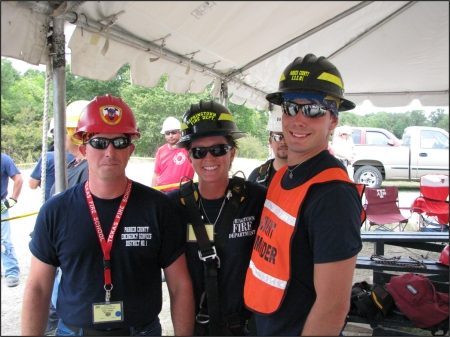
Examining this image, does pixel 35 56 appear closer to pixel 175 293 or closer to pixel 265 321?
pixel 175 293

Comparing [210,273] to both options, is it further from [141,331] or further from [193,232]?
[141,331]

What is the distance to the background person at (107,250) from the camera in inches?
65.1

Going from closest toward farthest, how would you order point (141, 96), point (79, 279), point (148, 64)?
point (79, 279)
point (148, 64)
point (141, 96)

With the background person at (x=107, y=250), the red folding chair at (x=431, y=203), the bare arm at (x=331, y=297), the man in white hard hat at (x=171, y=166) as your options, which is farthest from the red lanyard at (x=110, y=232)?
the red folding chair at (x=431, y=203)

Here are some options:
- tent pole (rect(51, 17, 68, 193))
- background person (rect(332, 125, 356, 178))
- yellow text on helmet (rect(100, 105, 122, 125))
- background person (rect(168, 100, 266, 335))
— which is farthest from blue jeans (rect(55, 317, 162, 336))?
background person (rect(332, 125, 356, 178))

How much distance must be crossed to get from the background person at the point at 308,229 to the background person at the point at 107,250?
485 mm

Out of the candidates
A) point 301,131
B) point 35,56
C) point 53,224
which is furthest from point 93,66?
point 301,131

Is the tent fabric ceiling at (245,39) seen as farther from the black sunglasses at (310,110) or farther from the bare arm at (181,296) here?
the bare arm at (181,296)

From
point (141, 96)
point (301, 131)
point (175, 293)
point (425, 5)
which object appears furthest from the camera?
point (141, 96)

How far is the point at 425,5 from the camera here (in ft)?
2.12

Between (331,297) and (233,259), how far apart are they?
2.28 feet

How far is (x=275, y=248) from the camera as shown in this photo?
142cm

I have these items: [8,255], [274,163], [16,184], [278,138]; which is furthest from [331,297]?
[16,184]

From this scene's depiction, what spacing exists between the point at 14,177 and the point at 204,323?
4121mm
